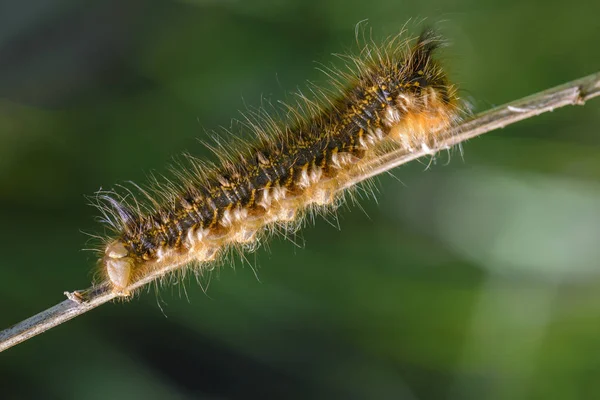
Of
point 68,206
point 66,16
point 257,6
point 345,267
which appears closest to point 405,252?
point 345,267

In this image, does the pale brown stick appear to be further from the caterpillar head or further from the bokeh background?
the bokeh background

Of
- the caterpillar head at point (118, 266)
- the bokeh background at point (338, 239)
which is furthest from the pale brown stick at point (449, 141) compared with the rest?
the bokeh background at point (338, 239)

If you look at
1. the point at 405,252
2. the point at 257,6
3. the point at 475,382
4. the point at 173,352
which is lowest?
the point at 173,352

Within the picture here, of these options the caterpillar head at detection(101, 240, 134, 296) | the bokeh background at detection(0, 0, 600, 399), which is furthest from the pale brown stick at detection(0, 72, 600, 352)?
the bokeh background at detection(0, 0, 600, 399)

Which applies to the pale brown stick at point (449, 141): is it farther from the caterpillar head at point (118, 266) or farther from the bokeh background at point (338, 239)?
the bokeh background at point (338, 239)

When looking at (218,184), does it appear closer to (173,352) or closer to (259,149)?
(259,149)

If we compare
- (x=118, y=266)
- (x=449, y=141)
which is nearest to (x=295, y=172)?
(x=449, y=141)
